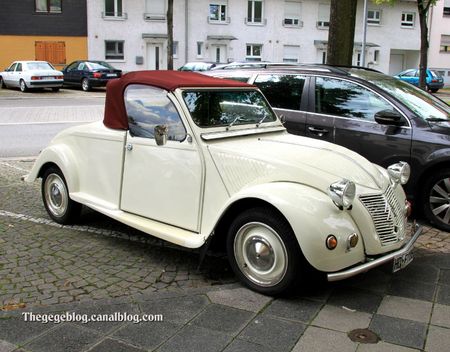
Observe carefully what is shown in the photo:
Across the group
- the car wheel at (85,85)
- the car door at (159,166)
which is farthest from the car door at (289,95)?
the car wheel at (85,85)

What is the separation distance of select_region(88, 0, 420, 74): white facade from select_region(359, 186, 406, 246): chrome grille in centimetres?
3537

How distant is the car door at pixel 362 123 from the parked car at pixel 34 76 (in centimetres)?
2295

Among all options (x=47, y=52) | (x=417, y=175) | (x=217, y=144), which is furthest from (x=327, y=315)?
(x=47, y=52)

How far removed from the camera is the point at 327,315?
12.4 feet

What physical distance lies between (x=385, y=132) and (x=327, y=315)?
298 cm

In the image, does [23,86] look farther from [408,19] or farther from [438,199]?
[408,19]

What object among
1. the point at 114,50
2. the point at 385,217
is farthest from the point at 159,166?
the point at 114,50

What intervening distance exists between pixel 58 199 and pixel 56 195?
0.18 ft

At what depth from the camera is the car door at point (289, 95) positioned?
6781mm

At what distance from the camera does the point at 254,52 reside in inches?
1594

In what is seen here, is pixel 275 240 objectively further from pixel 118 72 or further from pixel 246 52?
pixel 246 52

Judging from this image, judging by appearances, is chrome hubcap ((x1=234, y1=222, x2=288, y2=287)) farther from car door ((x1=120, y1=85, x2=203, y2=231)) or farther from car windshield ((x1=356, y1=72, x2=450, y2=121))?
car windshield ((x1=356, y1=72, x2=450, y2=121))

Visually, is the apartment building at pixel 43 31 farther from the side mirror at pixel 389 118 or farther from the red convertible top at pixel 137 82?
the side mirror at pixel 389 118

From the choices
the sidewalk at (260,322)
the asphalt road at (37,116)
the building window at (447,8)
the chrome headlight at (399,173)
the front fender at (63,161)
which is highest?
the building window at (447,8)
